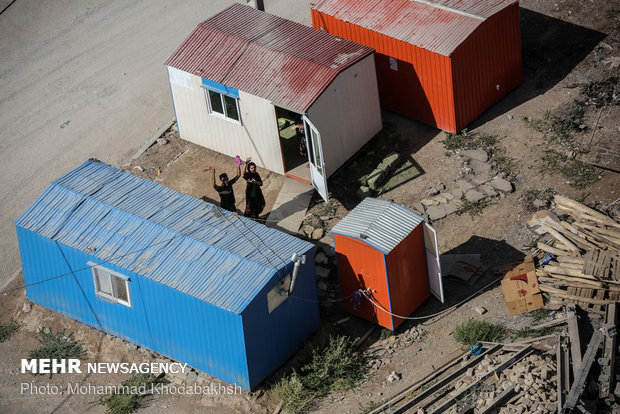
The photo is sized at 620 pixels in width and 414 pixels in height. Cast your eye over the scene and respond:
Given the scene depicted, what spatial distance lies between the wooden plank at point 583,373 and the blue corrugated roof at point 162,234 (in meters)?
6.54

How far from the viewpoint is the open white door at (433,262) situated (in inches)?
893

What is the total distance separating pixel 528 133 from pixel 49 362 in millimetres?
14352

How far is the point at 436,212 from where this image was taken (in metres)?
26.1

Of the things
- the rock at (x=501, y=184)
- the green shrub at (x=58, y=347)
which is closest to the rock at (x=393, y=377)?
the rock at (x=501, y=184)

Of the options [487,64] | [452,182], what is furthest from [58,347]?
[487,64]

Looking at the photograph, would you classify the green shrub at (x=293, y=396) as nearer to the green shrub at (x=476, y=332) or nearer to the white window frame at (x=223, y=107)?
the green shrub at (x=476, y=332)

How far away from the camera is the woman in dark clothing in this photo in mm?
25688

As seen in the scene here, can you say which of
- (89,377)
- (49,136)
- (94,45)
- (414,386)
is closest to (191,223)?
(89,377)

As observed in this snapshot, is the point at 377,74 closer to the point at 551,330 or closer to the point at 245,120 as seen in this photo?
the point at 245,120

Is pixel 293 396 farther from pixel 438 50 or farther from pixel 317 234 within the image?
pixel 438 50

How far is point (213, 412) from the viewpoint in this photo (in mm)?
22438

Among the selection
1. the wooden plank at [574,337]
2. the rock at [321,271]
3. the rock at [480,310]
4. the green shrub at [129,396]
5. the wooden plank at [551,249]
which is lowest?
the rock at [480,310]

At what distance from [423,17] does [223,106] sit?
6.24 meters

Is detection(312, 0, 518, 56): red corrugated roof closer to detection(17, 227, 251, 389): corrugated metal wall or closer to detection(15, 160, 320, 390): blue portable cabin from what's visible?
detection(15, 160, 320, 390): blue portable cabin
